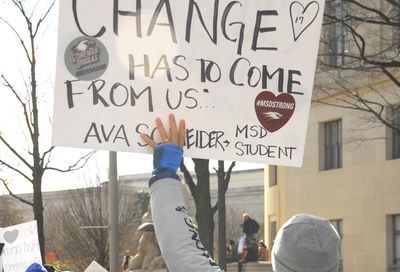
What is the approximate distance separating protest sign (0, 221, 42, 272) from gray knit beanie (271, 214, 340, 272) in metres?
7.74

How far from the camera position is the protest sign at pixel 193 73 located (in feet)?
11.5

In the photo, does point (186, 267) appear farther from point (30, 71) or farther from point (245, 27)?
point (30, 71)

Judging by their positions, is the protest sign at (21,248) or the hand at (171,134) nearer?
the hand at (171,134)

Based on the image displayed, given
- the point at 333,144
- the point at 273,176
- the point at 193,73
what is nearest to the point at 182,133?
the point at 193,73

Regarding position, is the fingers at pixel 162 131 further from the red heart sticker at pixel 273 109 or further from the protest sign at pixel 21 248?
the protest sign at pixel 21 248

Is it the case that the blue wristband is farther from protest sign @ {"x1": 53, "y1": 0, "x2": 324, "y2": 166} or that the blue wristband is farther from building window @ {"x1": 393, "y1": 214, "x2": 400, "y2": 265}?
building window @ {"x1": 393, "y1": 214, "x2": 400, "y2": 265}

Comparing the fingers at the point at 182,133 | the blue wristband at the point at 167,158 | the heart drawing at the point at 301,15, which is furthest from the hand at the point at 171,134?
the heart drawing at the point at 301,15

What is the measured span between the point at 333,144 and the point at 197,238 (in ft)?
88.0

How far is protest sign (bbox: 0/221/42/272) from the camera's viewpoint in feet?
33.1

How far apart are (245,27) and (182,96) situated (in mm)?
414

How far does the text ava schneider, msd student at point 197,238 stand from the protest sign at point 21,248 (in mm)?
7428

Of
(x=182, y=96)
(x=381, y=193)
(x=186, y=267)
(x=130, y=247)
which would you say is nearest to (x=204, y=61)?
(x=182, y=96)

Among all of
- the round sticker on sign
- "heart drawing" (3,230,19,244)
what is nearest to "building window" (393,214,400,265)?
"heart drawing" (3,230,19,244)

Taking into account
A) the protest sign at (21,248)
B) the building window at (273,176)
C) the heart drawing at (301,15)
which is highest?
the building window at (273,176)
